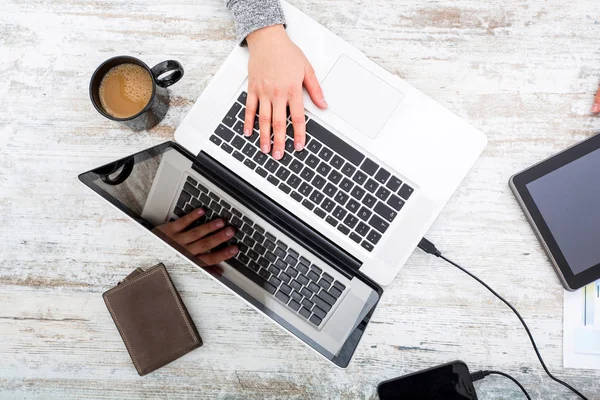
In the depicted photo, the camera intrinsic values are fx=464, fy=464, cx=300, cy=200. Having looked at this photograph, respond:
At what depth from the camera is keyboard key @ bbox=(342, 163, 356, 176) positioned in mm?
765

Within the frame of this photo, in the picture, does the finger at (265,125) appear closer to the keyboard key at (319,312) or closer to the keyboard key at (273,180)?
the keyboard key at (273,180)

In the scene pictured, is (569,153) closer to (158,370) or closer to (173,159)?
(173,159)

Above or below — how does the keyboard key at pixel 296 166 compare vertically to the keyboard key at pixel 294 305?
above

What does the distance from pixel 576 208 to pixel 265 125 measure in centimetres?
54

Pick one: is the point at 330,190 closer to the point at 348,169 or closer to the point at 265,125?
the point at 348,169

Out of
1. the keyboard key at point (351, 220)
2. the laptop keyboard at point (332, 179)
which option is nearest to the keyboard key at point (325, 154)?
the laptop keyboard at point (332, 179)

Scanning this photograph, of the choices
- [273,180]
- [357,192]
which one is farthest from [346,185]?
[273,180]

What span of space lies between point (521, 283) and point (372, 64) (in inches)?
18.6

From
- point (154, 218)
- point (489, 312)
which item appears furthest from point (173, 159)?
point (489, 312)

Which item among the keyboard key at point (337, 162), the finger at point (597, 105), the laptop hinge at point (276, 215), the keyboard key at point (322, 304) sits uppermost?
the finger at point (597, 105)

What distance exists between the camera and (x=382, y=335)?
85cm

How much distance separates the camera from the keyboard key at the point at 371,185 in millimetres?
761

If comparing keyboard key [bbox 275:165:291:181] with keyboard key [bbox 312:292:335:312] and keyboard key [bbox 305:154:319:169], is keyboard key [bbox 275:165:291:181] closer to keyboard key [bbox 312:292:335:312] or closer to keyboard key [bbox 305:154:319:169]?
keyboard key [bbox 305:154:319:169]

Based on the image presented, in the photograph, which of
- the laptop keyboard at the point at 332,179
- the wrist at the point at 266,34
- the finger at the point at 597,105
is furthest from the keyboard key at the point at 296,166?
the finger at the point at 597,105
